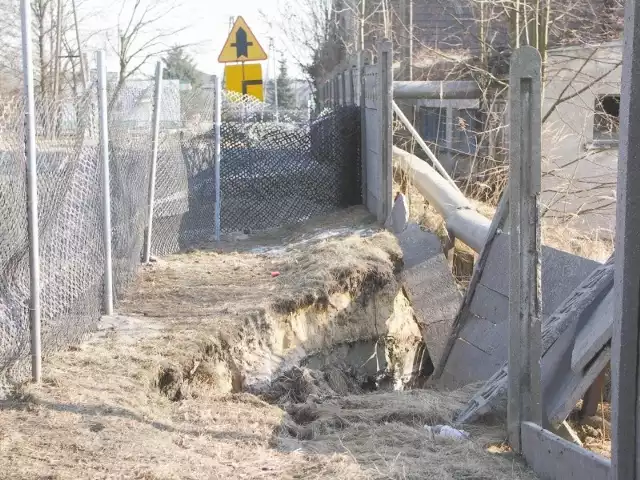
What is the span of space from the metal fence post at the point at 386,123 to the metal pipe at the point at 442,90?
9.55ft

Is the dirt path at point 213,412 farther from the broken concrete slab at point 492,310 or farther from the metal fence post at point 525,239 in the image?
Result: the broken concrete slab at point 492,310

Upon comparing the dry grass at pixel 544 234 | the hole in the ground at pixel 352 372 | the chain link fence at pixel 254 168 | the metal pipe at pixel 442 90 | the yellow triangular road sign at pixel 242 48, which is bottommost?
the hole in the ground at pixel 352 372

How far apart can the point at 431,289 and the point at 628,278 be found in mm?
5698

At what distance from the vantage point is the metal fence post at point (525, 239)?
14.3ft

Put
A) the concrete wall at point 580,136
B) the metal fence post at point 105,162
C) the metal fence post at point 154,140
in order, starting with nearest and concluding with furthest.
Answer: the metal fence post at point 105,162 < the metal fence post at point 154,140 < the concrete wall at point 580,136

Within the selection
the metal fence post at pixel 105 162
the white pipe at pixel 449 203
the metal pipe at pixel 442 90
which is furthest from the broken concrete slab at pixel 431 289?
the metal pipe at pixel 442 90

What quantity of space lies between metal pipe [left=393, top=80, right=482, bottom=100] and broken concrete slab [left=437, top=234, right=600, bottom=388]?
6792 millimetres

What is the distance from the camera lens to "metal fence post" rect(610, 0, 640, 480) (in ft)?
9.33

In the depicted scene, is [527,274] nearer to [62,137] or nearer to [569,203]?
[62,137]

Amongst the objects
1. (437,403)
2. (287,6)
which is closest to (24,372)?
(437,403)

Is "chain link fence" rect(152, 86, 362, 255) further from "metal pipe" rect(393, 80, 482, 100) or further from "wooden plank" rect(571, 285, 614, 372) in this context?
"wooden plank" rect(571, 285, 614, 372)

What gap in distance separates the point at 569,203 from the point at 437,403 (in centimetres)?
791

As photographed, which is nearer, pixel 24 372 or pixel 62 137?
pixel 24 372

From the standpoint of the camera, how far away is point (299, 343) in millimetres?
7793
